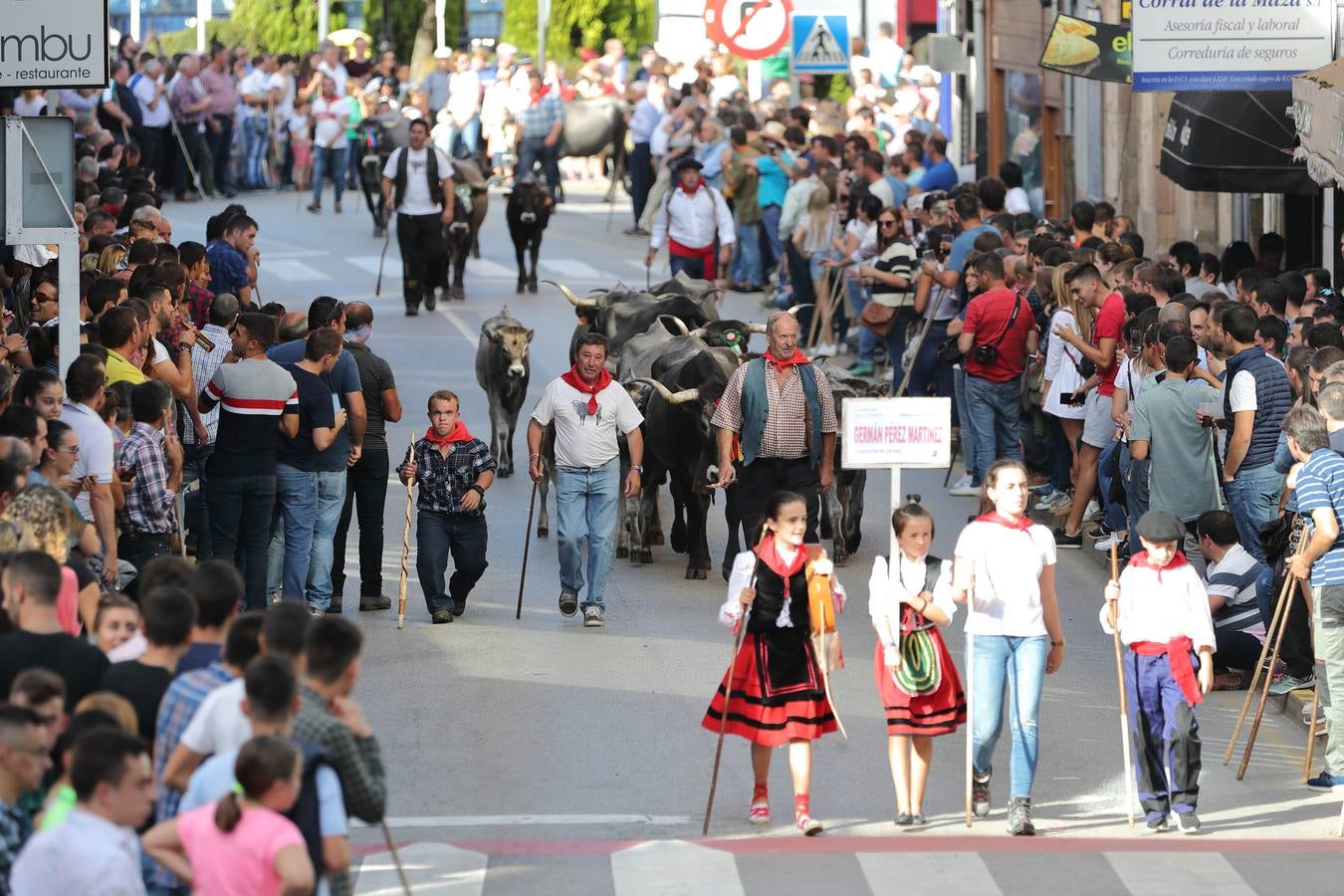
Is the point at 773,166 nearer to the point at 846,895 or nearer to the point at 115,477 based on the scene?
the point at 115,477

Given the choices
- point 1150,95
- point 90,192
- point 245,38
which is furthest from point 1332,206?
point 245,38

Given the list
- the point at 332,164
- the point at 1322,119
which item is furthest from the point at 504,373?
the point at 332,164

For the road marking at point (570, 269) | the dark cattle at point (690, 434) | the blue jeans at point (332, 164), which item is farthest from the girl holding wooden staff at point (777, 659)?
the blue jeans at point (332, 164)

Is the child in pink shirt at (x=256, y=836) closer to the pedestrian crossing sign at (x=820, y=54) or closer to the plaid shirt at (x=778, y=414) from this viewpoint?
the plaid shirt at (x=778, y=414)

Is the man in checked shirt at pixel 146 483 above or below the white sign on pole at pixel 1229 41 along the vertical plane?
below

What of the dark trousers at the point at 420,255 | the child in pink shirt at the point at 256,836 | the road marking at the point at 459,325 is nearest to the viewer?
the child in pink shirt at the point at 256,836

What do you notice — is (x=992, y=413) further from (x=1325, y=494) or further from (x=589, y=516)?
(x=1325, y=494)

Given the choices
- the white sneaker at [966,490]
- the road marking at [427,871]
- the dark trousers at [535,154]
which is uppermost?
the dark trousers at [535,154]

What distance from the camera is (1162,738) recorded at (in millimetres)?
10438

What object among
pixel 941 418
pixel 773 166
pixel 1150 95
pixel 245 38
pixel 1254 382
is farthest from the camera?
pixel 245 38

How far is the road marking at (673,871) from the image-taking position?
952 cm

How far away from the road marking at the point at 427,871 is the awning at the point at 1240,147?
37.6ft

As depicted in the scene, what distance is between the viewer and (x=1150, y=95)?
26.2 metres

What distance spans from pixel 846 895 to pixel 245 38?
155 ft
